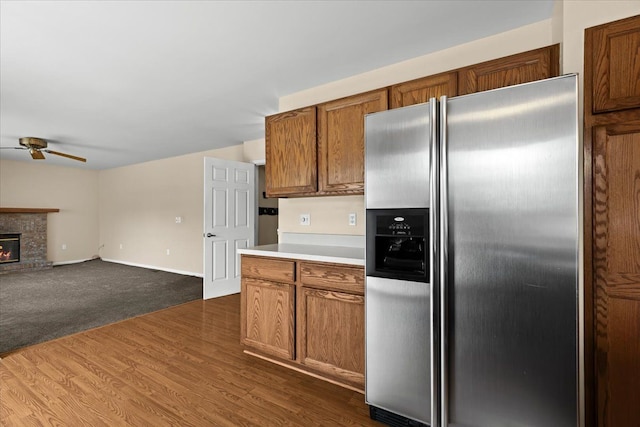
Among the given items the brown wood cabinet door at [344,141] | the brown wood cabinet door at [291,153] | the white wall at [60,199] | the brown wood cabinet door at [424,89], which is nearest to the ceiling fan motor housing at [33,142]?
the white wall at [60,199]

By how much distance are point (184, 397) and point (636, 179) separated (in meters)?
2.76

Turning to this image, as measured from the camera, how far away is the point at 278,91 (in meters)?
3.14

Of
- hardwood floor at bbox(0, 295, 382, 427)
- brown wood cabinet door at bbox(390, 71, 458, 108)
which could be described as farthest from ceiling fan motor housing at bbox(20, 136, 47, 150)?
brown wood cabinet door at bbox(390, 71, 458, 108)

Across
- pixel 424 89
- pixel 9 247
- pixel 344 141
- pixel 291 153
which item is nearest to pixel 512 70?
pixel 424 89

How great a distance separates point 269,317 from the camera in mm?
2432

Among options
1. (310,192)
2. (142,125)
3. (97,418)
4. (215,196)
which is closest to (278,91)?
(310,192)

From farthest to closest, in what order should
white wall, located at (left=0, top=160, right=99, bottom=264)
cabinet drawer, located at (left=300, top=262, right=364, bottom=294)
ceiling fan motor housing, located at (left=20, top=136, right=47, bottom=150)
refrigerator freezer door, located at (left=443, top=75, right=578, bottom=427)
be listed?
1. white wall, located at (left=0, top=160, right=99, bottom=264)
2. ceiling fan motor housing, located at (left=20, top=136, right=47, bottom=150)
3. cabinet drawer, located at (left=300, top=262, right=364, bottom=294)
4. refrigerator freezer door, located at (left=443, top=75, right=578, bottom=427)

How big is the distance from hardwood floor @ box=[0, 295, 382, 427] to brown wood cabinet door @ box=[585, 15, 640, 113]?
2077mm

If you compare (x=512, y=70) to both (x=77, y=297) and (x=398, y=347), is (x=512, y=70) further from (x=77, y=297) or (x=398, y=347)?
(x=77, y=297)

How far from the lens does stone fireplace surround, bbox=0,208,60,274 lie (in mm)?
6531

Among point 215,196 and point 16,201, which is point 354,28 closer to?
point 215,196

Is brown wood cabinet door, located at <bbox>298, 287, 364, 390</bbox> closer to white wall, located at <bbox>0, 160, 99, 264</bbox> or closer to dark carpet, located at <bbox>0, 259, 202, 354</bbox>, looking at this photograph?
dark carpet, located at <bbox>0, 259, 202, 354</bbox>

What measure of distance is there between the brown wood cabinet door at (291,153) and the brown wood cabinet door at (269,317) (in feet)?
2.93

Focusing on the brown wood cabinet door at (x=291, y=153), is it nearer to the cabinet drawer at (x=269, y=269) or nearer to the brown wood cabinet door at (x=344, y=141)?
the brown wood cabinet door at (x=344, y=141)
